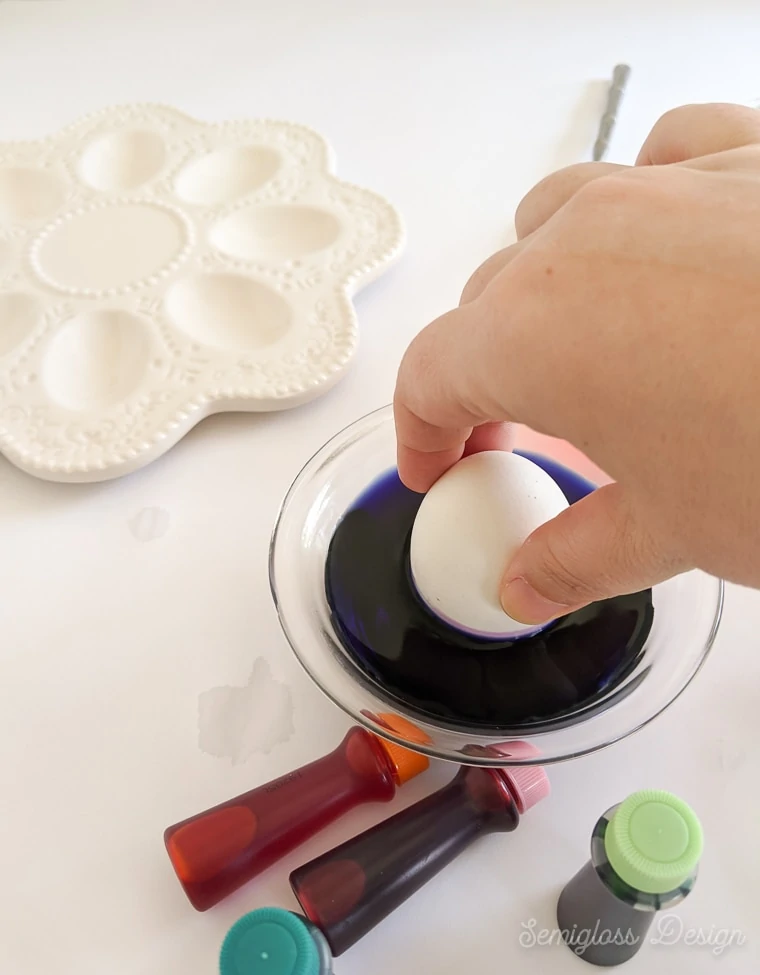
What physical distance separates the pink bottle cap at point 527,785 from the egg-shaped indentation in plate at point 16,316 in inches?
23.5

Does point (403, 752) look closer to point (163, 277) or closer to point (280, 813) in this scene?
point (280, 813)

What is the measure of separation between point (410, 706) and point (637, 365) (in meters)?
0.28

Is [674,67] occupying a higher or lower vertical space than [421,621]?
higher

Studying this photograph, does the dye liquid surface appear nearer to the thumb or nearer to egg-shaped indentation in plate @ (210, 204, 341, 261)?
the thumb

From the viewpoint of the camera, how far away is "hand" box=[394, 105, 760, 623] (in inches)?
12.1

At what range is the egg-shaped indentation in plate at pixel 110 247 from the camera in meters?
0.79

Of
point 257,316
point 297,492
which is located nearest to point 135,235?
point 257,316

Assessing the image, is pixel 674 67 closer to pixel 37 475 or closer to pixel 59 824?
pixel 37 475

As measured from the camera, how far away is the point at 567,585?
0.41 m

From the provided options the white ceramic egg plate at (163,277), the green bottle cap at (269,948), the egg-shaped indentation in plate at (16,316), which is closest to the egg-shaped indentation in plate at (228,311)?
the white ceramic egg plate at (163,277)

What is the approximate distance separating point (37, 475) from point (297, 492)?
24 cm

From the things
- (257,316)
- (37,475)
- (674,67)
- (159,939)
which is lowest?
(159,939)

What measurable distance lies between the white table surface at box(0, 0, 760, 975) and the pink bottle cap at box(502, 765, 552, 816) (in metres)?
0.02

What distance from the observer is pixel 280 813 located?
47cm
